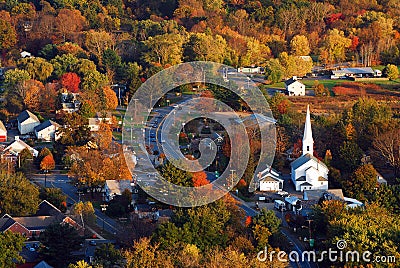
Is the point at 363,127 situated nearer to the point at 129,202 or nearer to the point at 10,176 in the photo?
the point at 129,202

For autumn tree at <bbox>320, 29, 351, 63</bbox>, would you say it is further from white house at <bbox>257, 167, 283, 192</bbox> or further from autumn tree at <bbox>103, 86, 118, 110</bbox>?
white house at <bbox>257, 167, 283, 192</bbox>

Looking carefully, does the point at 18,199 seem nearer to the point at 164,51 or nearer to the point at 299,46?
the point at 164,51

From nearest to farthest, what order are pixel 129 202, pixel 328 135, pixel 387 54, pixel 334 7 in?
pixel 129 202 → pixel 328 135 → pixel 387 54 → pixel 334 7

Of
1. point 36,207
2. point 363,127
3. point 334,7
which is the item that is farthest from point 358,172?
point 334,7

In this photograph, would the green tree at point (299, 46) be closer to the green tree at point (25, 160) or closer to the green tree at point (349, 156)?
the green tree at point (349, 156)

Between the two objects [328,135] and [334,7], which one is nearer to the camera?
[328,135]

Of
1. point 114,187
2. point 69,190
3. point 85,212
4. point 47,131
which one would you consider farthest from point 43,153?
point 85,212
